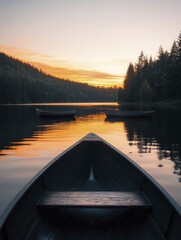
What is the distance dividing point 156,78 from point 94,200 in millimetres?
90310

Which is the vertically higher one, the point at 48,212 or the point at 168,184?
the point at 48,212

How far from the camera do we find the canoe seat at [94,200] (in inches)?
223

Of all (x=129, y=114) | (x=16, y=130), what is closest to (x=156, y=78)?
(x=129, y=114)

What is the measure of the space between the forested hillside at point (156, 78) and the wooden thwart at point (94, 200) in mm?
70804

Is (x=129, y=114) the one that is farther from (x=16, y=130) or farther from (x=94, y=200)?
(x=94, y=200)

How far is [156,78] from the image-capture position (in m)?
92.4

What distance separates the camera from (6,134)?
85.6 feet

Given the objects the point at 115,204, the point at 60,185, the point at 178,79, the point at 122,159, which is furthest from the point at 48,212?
the point at 178,79

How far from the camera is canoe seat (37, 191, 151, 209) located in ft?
18.6

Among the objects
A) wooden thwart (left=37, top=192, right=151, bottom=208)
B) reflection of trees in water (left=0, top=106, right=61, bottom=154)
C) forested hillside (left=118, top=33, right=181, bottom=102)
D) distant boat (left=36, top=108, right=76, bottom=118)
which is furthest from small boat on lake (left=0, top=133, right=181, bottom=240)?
forested hillside (left=118, top=33, right=181, bottom=102)

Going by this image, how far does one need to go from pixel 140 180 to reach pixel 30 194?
9.23 feet

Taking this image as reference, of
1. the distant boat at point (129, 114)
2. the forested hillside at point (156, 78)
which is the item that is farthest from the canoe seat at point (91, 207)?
the forested hillside at point (156, 78)

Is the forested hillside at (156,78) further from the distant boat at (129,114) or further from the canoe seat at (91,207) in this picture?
the canoe seat at (91,207)

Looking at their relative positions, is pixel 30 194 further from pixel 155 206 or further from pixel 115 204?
pixel 155 206
